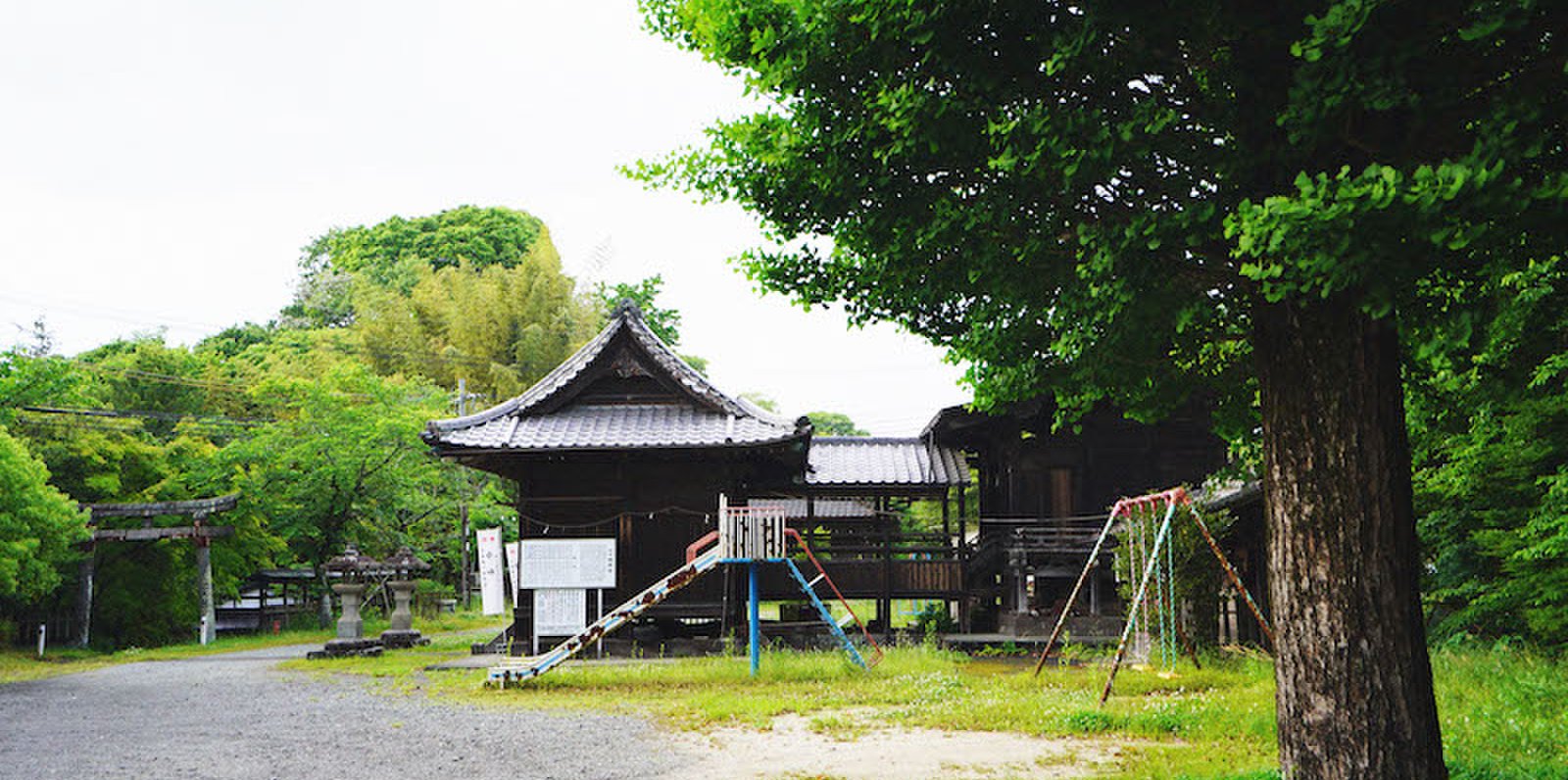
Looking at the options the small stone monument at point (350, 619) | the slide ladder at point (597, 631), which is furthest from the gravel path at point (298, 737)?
the small stone monument at point (350, 619)

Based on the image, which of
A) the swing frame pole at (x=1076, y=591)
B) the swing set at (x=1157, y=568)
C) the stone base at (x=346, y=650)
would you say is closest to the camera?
the swing frame pole at (x=1076, y=591)

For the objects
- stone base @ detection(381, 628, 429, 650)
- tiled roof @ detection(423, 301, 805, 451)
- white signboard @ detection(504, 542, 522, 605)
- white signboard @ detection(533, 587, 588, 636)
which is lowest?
stone base @ detection(381, 628, 429, 650)

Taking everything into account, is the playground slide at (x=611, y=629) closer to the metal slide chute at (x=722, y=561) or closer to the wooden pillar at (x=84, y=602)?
the metal slide chute at (x=722, y=561)

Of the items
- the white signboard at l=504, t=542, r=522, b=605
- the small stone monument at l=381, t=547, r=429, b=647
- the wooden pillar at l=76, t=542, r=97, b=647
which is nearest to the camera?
the white signboard at l=504, t=542, r=522, b=605

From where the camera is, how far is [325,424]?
86.4 ft

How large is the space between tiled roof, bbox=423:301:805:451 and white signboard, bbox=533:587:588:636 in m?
2.55

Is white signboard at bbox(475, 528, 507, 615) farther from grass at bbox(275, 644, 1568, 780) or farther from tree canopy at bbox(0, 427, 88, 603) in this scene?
tree canopy at bbox(0, 427, 88, 603)

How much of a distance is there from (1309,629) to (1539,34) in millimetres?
3095

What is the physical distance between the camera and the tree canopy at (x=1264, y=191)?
4762 millimetres

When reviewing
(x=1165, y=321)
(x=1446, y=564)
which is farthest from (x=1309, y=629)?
(x=1446, y=564)

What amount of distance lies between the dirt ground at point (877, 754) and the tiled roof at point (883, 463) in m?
10.6

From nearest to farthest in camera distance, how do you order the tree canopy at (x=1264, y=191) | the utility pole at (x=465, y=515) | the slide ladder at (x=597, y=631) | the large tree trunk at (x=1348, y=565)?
1. the tree canopy at (x=1264, y=191)
2. the large tree trunk at (x=1348, y=565)
3. the slide ladder at (x=597, y=631)
4. the utility pole at (x=465, y=515)

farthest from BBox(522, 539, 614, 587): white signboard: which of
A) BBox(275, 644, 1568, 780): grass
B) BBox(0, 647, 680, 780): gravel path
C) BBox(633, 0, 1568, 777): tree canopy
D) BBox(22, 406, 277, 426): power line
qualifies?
BBox(633, 0, 1568, 777): tree canopy

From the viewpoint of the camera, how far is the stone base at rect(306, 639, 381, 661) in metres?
20.0
